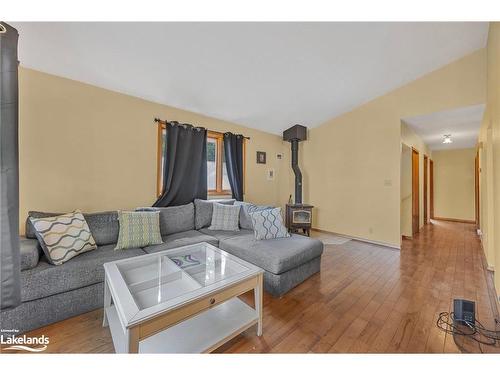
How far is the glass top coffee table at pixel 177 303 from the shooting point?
1.07 m

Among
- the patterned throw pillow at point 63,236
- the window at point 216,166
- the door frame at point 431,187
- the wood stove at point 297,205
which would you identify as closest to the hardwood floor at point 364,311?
the patterned throw pillow at point 63,236

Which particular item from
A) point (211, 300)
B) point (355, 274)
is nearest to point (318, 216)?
point (355, 274)

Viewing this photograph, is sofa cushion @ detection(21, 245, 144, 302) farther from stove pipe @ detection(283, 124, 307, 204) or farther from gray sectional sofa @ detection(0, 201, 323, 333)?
stove pipe @ detection(283, 124, 307, 204)

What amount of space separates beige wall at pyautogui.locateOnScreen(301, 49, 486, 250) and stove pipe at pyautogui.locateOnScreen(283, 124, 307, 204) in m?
0.36

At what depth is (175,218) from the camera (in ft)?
9.11

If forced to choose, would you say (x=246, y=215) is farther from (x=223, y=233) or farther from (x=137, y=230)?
(x=137, y=230)

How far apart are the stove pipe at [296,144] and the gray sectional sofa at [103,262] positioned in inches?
73.6

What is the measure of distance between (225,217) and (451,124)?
4250 mm

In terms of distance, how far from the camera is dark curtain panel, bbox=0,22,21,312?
1.22 metres

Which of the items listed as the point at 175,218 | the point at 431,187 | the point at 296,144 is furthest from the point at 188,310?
the point at 431,187

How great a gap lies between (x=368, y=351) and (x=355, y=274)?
1258mm

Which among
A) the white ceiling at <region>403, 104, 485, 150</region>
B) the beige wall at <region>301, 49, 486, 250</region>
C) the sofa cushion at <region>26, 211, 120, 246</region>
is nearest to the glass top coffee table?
the sofa cushion at <region>26, 211, 120, 246</region>
